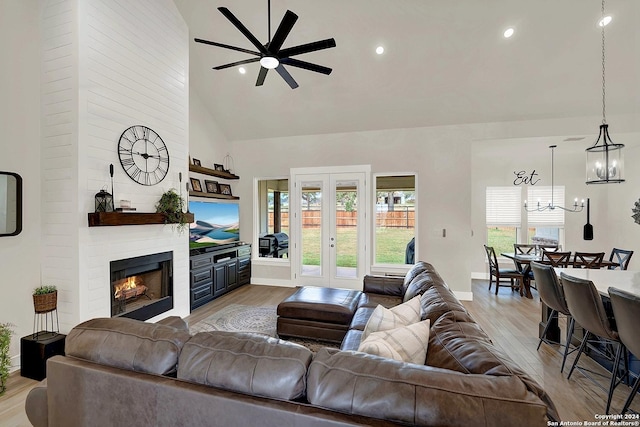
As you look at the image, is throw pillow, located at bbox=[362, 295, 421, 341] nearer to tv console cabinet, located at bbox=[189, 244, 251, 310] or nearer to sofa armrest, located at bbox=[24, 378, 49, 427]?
sofa armrest, located at bbox=[24, 378, 49, 427]

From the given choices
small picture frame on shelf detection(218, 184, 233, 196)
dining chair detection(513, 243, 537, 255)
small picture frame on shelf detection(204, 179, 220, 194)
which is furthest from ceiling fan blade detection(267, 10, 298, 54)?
dining chair detection(513, 243, 537, 255)

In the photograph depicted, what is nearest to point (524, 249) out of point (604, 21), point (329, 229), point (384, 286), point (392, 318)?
point (604, 21)

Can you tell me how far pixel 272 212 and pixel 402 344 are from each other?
5205 millimetres

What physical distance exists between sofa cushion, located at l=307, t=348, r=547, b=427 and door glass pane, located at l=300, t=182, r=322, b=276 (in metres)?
4.70

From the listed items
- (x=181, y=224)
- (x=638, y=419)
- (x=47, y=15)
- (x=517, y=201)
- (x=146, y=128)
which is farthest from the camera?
(x=517, y=201)

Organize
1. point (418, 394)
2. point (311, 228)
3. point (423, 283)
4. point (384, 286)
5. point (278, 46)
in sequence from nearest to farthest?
point (418, 394) < point (278, 46) < point (423, 283) < point (384, 286) < point (311, 228)

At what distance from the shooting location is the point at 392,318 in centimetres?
187

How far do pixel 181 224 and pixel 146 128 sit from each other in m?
1.30

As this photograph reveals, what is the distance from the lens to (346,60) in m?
4.39

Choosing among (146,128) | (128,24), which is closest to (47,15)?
(128,24)

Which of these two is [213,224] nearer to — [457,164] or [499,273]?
[457,164]

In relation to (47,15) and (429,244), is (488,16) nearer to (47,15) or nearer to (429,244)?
(429,244)

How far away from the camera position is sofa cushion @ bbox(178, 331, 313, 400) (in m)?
1.07

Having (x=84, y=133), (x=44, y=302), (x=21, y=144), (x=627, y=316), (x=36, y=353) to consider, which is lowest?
(x=36, y=353)
